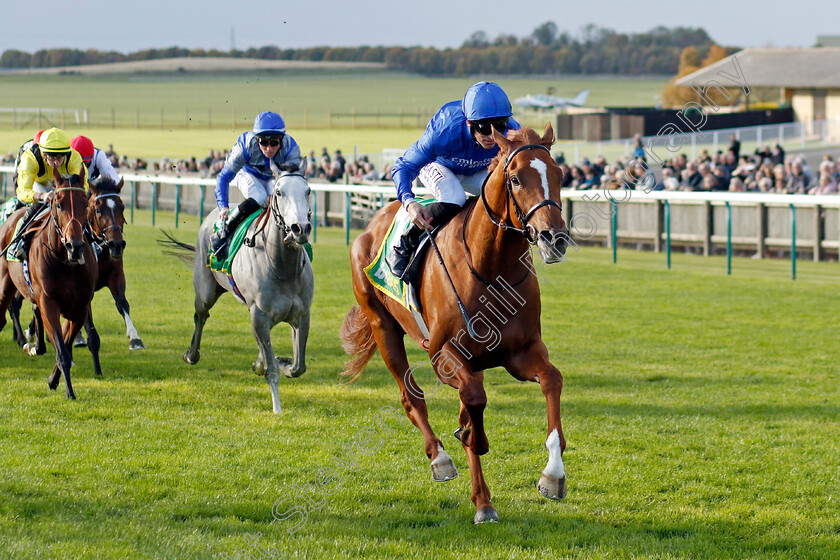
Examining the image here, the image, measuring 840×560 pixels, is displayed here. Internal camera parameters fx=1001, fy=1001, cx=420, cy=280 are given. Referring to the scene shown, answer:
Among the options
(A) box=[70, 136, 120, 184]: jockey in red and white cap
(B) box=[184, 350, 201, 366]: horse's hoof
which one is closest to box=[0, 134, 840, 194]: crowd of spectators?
(A) box=[70, 136, 120, 184]: jockey in red and white cap

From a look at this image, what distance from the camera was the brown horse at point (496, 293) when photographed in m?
3.90

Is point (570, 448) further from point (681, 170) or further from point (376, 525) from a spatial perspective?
point (681, 170)

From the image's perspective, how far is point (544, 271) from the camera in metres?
14.0

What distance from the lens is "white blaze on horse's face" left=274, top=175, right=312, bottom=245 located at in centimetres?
623

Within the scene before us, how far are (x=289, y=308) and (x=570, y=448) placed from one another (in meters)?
2.24

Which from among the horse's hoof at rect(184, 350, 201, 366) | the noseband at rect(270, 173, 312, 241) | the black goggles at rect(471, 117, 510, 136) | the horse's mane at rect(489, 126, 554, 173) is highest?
the black goggles at rect(471, 117, 510, 136)

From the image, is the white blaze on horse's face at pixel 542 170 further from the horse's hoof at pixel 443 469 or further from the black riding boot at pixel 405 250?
the horse's hoof at pixel 443 469

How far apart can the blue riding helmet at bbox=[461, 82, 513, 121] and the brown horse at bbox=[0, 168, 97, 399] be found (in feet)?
11.3

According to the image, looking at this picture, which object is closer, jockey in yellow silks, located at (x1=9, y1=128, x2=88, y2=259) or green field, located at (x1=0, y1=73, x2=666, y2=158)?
jockey in yellow silks, located at (x1=9, y1=128, x2=88, y2=259)

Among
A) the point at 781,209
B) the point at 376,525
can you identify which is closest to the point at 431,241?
the point at 376,525

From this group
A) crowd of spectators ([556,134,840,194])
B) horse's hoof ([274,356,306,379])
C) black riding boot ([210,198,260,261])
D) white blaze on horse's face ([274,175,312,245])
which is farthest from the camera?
crowd of spectators ([556,134,840,194])

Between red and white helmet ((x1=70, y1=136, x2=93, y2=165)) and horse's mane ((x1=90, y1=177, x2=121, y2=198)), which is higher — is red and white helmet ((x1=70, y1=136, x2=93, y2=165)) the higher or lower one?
the higher one

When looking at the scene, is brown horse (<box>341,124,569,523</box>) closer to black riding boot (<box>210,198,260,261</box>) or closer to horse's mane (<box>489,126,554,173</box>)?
horse's mane (<box>489,126,554,173</box>)

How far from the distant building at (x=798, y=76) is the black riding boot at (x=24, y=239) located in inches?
1483
